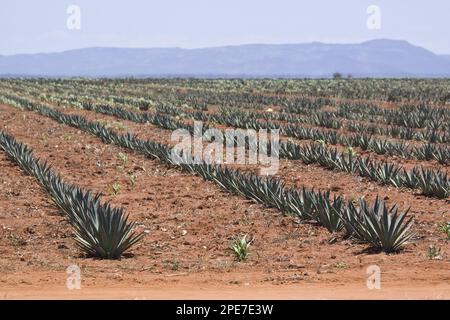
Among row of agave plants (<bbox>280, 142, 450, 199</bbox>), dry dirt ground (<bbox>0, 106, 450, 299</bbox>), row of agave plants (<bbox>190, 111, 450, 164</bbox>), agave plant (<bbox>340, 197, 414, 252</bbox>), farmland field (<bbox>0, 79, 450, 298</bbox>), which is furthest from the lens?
row of agave plants (<bbox>190, 111, 450, 164</bbox>)

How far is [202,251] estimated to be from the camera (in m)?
8.80

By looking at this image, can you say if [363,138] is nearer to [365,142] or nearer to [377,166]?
[365,142]

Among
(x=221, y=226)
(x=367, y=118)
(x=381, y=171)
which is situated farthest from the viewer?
(x=367, y=118)

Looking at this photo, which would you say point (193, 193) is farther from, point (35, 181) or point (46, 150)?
point (46, 150)

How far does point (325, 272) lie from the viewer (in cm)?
741

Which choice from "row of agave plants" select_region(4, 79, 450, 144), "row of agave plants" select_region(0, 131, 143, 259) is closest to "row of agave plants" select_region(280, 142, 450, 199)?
"row of agave plants" select_region(0, 131, 143, 259)

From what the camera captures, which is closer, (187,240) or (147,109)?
(187,240)

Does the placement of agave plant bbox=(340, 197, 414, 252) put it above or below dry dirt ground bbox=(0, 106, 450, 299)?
above

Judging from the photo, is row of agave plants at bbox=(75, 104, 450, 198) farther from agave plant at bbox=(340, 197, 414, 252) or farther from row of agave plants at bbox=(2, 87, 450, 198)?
agave plant at bbox=(340, 197, 414, 252)

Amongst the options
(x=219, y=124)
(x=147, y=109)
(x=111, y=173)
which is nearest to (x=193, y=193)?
(x=111, y=173)

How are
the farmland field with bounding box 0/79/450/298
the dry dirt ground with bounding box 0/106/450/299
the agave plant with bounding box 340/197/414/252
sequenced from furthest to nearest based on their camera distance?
the agave plant with bounding box 340/197/414/252
the farmland field with bounding box 0/79/450/298
the dry dirt ground with bounding box 0/106/450/299

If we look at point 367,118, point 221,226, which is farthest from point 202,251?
point 367,118

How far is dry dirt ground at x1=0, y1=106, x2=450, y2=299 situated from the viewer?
656cm
